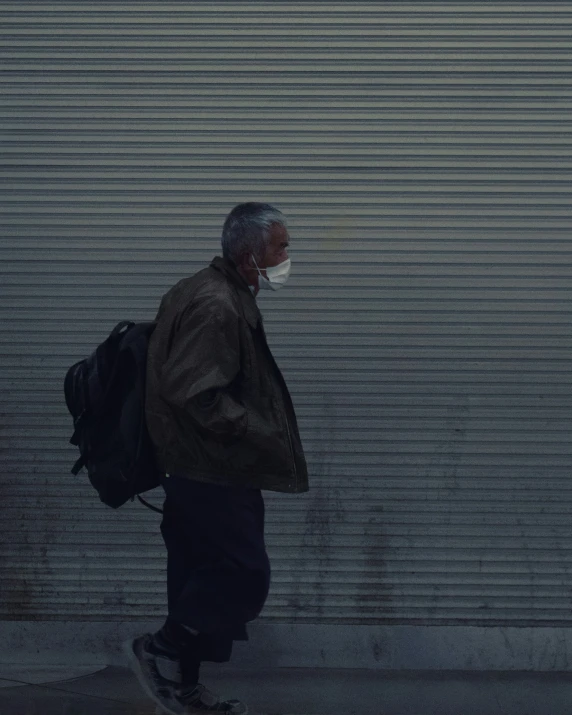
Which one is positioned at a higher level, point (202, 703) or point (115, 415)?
point (115, 415)

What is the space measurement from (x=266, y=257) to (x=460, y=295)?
1.30m

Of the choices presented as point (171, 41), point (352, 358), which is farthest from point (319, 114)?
point (352, 358)

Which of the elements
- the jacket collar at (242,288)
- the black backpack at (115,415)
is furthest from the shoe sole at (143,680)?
the jacket collar at (242,288)

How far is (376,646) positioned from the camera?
4.91 metres

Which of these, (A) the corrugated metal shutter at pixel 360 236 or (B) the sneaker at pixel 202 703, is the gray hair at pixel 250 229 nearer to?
(A) the corrugated metal shutter at pixel 360 236

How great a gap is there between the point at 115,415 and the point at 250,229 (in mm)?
851

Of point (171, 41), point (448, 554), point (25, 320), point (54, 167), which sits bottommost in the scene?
point (448, 554)

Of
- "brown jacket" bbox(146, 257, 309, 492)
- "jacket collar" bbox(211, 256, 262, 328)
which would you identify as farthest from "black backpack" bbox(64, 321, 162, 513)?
"jacket collar" bbox(211, 256, 262, 328)

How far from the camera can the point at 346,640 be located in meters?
4.91

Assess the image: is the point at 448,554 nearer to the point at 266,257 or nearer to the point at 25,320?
the point at 266,257

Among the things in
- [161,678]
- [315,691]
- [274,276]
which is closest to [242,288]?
[274,276]

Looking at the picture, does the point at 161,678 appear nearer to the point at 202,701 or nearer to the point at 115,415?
the point at 202,701

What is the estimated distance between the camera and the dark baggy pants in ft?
12.6

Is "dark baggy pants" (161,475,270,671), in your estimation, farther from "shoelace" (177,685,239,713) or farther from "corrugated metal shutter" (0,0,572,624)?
"corrugated metal shutter" (0,0,572,624)
